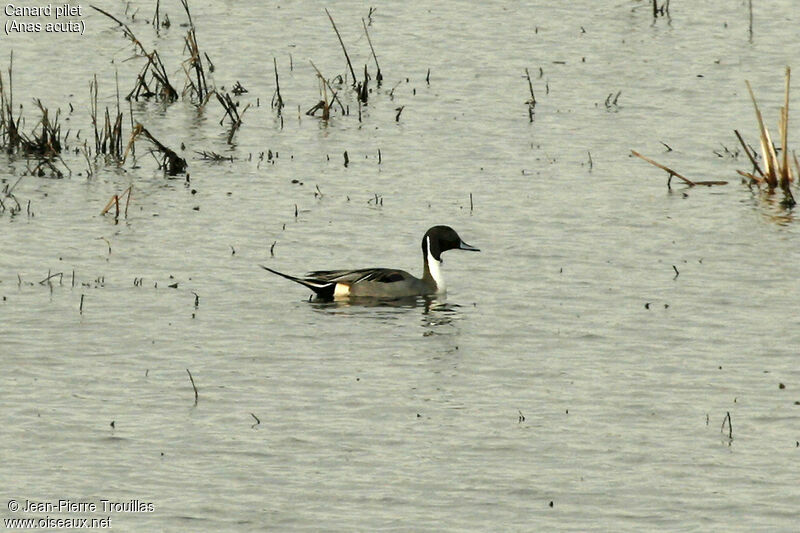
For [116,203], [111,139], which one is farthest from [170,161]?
[116,203]

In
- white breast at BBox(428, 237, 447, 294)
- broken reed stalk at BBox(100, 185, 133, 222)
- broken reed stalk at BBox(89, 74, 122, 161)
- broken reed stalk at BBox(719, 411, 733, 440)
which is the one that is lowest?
broken reed stalk at BBox(719, 411, 733, 440)

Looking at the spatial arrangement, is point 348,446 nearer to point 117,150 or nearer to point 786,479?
point 786,479

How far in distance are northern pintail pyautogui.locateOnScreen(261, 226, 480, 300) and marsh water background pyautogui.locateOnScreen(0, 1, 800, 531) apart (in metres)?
0.24

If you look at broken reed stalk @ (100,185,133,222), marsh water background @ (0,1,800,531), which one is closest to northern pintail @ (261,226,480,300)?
marsh water background @ (0,1,800,531)

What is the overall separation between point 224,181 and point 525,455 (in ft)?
32.0

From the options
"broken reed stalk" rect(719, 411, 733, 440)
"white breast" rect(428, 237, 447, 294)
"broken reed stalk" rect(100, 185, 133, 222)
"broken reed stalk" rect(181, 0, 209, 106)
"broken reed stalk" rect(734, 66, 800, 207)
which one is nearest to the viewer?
"broken reed stalk" rect(719, 411, 733, 440)

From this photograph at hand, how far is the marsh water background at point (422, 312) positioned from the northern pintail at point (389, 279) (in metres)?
0.24

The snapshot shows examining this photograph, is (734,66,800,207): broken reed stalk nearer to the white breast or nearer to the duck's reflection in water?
the white breast

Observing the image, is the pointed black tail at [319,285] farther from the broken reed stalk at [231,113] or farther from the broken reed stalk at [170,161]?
the broken reed stalk at [231,113]

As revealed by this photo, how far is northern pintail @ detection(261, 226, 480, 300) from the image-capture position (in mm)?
15391

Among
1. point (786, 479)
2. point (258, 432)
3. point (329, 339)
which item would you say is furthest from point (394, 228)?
point (786, 479)

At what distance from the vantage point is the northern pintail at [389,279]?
15391 millimetres

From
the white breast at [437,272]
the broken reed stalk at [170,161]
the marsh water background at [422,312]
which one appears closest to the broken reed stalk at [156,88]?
the marsh water background at [422,312]

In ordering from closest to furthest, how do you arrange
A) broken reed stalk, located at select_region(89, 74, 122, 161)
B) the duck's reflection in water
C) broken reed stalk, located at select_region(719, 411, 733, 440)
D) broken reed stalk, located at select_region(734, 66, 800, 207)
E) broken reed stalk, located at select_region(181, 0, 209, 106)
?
broken reed stalk, located at select_region(719, 411, 733, 440) < the duck's reflection in water < broken reed stalk, located at select_region(734, 66, 800, 207) < broken reed stalk, located at select_region(89, 74, 122, 161) < broken reed stalk, located at select_region(181, 0, 209, 106)
